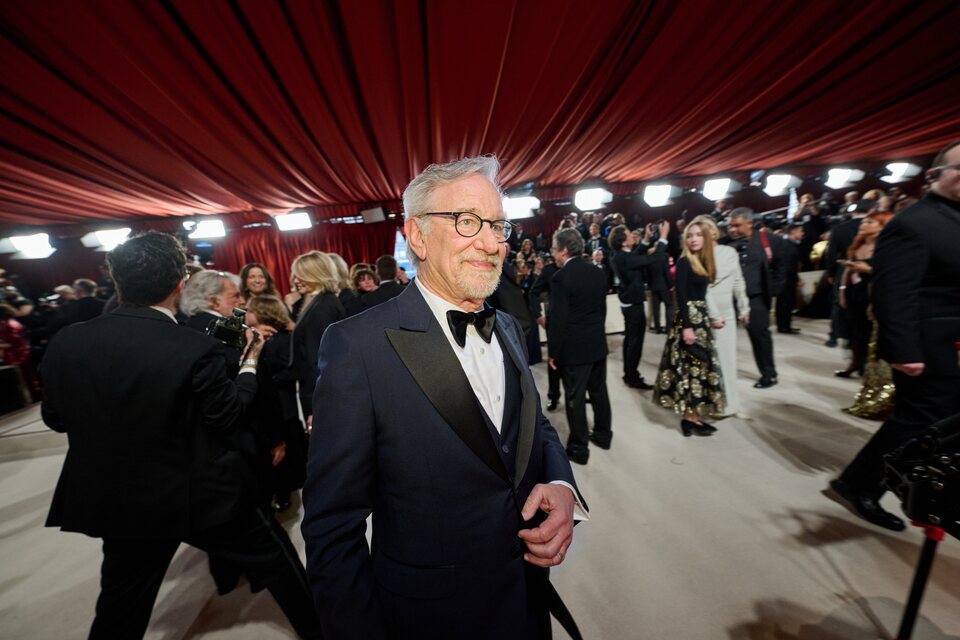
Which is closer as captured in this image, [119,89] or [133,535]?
[133,535]

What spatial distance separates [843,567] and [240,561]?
9.92 ft

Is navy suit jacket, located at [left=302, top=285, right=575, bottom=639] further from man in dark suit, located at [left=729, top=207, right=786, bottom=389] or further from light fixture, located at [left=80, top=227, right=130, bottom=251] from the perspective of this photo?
light fixture, located at [left=80, top=227, right=130, bottom=251]

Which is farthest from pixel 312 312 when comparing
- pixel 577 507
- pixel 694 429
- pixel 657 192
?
pixel 657 192

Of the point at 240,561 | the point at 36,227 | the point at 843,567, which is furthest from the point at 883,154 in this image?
the point at 36,227

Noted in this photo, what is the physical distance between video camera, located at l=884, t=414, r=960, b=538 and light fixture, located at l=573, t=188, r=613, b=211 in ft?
29.6

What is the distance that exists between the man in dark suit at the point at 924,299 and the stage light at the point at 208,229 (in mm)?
12258

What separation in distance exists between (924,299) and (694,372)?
1577 millimetres

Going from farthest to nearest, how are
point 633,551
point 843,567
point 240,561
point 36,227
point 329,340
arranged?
point 36,227, point 633,551, point 843,567, point 240,561, point 329,340

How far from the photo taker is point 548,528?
3.04 feet

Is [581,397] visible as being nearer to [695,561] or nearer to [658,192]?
[695,561]

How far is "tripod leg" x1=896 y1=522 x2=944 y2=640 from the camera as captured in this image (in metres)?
1.17

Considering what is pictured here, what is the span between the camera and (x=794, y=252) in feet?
20.4

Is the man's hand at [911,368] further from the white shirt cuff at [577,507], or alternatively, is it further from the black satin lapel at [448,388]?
the black satin lapel at [448,388]

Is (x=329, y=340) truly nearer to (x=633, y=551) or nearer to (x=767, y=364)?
(x=633, y=551)
